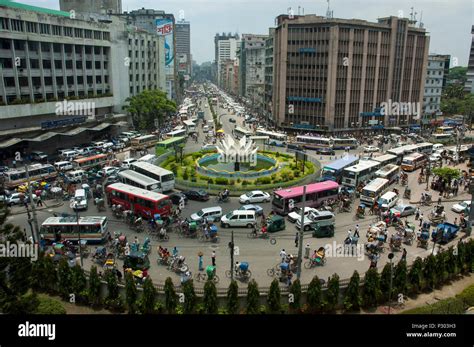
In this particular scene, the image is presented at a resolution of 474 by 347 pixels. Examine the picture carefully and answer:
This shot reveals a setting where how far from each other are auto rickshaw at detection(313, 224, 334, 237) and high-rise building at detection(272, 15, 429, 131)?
2168 inches

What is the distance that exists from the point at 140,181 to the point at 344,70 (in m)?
Answer: 59.0

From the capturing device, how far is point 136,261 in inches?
998

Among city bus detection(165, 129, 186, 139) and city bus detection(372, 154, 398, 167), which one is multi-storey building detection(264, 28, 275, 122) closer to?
city bus detection(165, 129, 186, 139)

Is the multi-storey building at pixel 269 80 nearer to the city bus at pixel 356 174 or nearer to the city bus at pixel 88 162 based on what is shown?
the city bus at pixel 356 174

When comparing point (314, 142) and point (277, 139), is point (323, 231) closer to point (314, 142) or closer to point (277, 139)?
point (314, 142)

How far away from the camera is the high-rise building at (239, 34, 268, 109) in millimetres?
137350

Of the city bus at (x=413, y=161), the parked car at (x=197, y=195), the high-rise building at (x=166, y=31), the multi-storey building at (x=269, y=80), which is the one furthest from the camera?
the high-rise building at (x=166, y=31)

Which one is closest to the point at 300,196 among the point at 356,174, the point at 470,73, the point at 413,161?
the point at 356,174

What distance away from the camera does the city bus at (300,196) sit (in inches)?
1398

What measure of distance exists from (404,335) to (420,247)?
26040 millimetres

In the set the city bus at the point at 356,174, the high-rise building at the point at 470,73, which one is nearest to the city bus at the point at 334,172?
the city bus at the point at 356,174

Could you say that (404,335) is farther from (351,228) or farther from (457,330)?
(351,228)

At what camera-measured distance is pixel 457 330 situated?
7.29 metres

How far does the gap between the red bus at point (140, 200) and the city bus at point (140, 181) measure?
2146mm
